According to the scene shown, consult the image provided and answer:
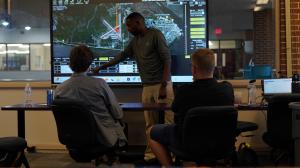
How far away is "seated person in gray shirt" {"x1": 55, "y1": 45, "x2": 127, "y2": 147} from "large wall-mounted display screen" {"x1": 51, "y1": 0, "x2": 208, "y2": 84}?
1.84m

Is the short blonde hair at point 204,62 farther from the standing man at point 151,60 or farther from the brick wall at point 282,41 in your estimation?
the brick wall at point 282,41

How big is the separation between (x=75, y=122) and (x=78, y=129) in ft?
0.19

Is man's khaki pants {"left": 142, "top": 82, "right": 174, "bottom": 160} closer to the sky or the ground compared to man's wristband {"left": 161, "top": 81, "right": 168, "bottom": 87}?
closer to the ground

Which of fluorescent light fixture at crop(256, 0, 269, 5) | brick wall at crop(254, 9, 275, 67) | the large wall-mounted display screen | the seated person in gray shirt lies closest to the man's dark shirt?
the seated person in gray shirt

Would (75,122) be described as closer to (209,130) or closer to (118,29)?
(209,130)

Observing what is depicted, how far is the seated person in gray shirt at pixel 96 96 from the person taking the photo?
3543mm

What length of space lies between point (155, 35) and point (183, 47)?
2.27 feet

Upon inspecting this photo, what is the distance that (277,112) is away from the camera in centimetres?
415

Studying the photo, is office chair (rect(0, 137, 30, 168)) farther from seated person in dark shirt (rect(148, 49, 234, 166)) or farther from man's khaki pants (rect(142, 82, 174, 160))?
man's khaki pants (rect(142, 82, 174, 160))

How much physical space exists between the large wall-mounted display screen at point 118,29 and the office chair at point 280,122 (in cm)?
137

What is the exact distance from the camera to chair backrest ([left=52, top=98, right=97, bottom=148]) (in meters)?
3.40

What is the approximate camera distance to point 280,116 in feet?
13.6

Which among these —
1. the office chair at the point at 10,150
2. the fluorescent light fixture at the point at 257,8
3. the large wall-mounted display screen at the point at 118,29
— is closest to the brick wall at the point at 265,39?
the fluorescent light fixture at the point at 257,8

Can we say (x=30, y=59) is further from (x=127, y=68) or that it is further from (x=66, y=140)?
(x=66, y=140)
